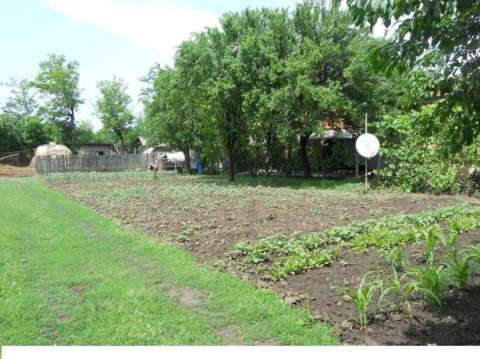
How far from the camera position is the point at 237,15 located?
747 inches

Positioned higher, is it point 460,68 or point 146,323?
point 460,68

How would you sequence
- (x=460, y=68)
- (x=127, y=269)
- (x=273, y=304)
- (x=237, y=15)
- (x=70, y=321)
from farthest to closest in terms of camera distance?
(x=237, y=15) → (x=127, y=269) → (x=273, y=304) → (x=70, y=321) → (x=460, y=68)

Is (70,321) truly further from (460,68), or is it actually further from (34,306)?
(460,68)

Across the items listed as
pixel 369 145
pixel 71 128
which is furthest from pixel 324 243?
pixel 71 128

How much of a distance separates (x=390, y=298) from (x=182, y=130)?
24.3 meters

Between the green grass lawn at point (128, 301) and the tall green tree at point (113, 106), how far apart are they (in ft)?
159

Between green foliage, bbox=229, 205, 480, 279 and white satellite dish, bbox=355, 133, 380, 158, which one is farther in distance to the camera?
white satellite dish, bbox=355, 133, 380, 158

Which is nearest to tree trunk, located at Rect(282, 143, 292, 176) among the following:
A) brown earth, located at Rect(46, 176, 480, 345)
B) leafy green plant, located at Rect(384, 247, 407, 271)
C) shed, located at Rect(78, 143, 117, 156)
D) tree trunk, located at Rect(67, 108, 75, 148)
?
brown earth, located at Rect(46, 176, 480, 345)

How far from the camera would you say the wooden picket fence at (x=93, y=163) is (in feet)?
98.0

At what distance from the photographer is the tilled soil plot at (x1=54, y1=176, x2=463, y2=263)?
24.6ft

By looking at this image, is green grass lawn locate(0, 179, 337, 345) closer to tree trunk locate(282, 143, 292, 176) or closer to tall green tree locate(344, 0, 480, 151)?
tall green tree locate(344, 0, 480, 151)

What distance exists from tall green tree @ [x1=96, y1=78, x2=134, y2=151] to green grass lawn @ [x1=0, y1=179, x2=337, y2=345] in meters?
48.3

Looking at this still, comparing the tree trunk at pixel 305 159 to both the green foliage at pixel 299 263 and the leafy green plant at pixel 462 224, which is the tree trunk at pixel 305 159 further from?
the green foliage at pixel 299 263

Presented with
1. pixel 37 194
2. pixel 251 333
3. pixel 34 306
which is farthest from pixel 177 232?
pixel 37 194
